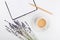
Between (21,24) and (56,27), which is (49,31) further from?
(21,24)

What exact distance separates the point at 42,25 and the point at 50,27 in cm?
9

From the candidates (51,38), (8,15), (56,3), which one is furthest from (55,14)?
(8,15)

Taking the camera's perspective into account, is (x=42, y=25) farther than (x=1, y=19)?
Yes

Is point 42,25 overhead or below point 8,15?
below

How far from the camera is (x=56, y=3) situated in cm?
160

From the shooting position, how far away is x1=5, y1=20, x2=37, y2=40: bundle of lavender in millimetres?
1498

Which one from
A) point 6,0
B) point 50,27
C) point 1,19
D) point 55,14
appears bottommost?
point 50,27

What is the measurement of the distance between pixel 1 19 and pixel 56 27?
0.56 meters

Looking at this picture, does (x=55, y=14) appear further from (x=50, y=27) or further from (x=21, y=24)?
(x=21, y=24)

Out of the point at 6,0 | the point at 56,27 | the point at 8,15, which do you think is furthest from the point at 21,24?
the point at 56,27

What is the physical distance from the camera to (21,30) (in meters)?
1.51

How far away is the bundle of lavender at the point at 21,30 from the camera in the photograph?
150 cm

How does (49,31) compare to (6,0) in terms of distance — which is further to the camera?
(49,31)

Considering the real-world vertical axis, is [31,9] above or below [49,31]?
above
